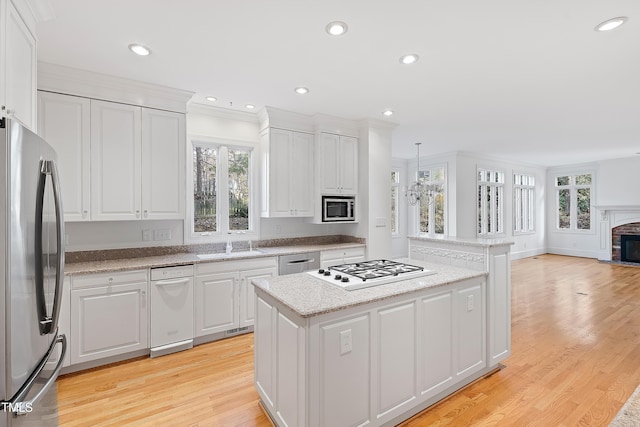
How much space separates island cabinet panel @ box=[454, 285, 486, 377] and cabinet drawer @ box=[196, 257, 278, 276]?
2.12 meters

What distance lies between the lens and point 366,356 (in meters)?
1.80

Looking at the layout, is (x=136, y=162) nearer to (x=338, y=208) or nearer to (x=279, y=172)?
(x=279, y=172)

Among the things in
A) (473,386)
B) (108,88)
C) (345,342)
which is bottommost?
(473,386)

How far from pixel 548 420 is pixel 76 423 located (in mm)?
3197

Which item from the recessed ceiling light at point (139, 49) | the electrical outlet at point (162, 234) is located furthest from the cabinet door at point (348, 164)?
the recessed ceiling light at point (139, 49)

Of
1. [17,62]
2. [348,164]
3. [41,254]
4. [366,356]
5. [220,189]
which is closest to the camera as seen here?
[41,254]

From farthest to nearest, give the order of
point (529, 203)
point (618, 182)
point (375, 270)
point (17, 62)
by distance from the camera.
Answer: point (529, 203)
point (618, 182)
point (375, 270)
point (17, 62)

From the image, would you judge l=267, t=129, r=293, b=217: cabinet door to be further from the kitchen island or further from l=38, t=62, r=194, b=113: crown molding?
the kitchen island

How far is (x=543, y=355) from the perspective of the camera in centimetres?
298

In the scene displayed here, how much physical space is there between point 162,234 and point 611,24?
14.5 feet

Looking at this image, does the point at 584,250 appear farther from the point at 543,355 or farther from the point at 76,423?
the point at 76,423

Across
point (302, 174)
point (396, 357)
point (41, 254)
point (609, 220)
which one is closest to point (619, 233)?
point (609, 220)

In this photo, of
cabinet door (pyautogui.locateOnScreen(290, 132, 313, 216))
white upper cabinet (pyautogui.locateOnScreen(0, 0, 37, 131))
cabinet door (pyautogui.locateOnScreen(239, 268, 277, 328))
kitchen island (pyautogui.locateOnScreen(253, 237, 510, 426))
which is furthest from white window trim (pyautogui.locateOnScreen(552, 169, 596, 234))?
white upper cabinet (pyautogui.locateOnScreen(0, 0, 37, 131))

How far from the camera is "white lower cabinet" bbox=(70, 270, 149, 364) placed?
8.71 feet
